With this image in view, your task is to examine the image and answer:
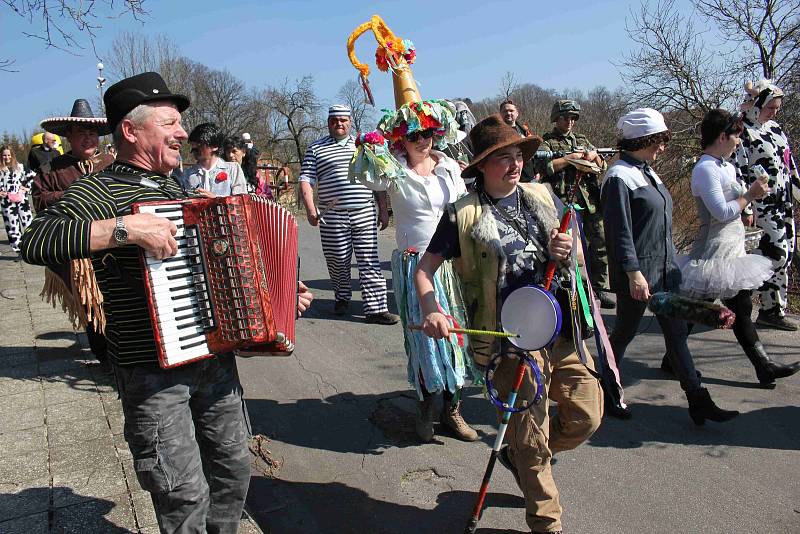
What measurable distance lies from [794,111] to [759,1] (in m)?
1.54

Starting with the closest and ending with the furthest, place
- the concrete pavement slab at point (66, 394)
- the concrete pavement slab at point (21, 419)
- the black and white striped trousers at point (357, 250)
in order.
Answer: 1. the concrete pavement slab at point (21, 419)
2. the concrete pavement slab at point (66, 394)
3. the black and white striped trousers at point (357, 250)

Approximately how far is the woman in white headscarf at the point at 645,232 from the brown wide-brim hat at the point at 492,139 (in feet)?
3.91

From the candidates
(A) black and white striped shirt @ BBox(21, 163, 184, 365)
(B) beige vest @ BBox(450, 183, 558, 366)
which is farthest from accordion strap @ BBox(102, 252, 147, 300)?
(B) beige vest @ BBox(450, 183, 558, 366)

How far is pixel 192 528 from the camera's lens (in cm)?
249

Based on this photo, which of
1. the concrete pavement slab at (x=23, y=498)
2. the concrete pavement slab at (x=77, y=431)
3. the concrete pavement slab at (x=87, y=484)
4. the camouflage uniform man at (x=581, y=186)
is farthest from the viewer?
the camouflage uniform man at (x=581, y=186)

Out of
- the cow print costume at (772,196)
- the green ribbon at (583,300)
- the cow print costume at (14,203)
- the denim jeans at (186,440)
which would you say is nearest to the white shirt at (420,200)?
the green ribbon at (583,300)

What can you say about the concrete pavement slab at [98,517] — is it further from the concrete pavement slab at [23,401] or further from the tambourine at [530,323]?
the tambourine at [530,323]

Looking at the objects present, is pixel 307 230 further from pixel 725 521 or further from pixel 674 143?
pixel 725 521

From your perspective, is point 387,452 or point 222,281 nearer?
point 222,281

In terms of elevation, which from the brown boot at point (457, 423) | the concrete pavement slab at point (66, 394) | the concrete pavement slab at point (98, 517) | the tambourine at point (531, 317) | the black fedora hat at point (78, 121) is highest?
the black fedora hat at point (78, 121)

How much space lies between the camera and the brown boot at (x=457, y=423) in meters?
4.11

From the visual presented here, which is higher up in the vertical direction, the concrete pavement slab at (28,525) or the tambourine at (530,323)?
the tambourine at (530,323)

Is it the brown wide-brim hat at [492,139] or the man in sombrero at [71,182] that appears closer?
the brown wide-brim hat at [492,139]

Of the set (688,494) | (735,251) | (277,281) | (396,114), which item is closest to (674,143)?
(735,251)
